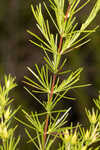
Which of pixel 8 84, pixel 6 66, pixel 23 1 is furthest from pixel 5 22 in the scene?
pixel 8 84

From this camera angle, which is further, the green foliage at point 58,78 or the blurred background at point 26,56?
the blurred background at point 26,56

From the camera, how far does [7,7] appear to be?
1958 millimetres

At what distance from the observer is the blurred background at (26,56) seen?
5.50ft

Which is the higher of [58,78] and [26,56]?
[26,56]

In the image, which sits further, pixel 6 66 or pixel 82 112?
pixel 6 66

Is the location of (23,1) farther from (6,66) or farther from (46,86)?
(46,86)

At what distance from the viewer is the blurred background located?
1.68 metres

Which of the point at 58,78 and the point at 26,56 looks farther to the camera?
the point at 26,56

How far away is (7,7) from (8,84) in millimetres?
1726

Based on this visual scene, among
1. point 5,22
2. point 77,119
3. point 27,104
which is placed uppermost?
point 5,22

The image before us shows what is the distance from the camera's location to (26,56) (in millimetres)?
2023

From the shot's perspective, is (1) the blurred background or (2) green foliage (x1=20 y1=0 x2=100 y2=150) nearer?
(2) green foliage (x1=20 y1=0 x2=100 y2=150)

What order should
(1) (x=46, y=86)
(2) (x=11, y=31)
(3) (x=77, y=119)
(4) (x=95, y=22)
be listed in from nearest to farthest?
(1) (x=46, y=86), (4) (x=95, y=22), (3) (x=77, y=119), (2) (x=11, y=31)

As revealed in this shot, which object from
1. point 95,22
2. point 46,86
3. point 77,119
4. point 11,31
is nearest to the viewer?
point 46,86
